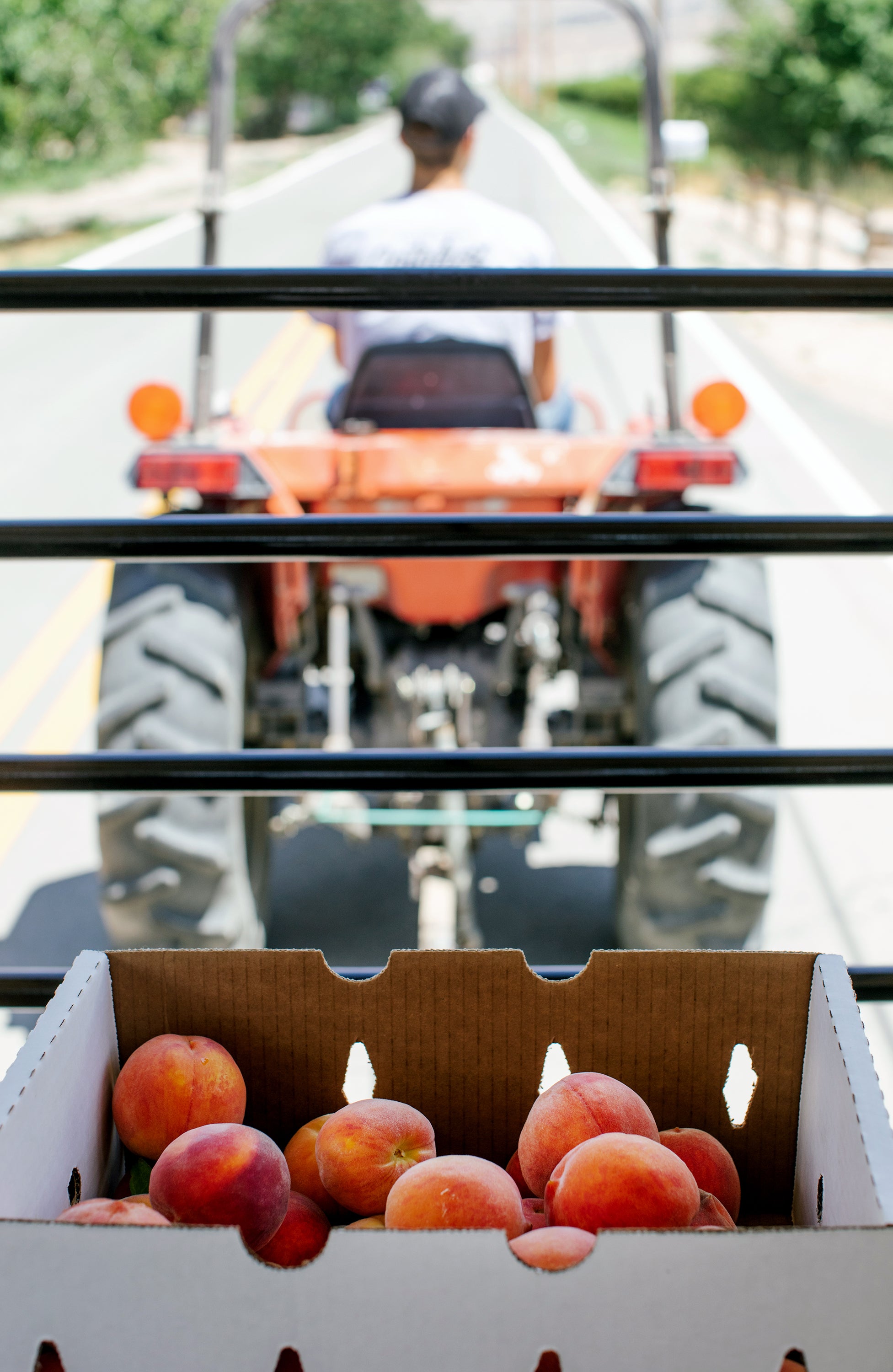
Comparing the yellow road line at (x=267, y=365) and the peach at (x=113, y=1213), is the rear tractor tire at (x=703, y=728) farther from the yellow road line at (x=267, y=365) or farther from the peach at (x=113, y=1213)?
the yellow road line at (x=267, y=365)

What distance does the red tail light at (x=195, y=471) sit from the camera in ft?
8.35

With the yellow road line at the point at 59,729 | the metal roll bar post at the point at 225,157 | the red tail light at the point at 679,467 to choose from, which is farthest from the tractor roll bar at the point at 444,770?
the yellow road line at the point at 59,729

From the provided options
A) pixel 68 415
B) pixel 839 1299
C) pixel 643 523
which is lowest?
pixel 839 1299

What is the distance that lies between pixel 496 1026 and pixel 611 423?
309 inches

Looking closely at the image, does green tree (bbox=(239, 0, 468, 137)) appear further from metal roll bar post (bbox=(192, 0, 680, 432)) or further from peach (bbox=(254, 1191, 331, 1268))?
peach (bbox=(254, 1191, 331, 1268))

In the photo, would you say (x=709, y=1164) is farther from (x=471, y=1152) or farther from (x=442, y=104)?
(x=442, y=104)

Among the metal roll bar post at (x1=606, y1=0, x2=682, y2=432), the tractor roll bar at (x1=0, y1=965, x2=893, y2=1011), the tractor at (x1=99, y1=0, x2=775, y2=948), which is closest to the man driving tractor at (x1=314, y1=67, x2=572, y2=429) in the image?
the tractor at (x1=99, y1=0, x2=775, y2=948)

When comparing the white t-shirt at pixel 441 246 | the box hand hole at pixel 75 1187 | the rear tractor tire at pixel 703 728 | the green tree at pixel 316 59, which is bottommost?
the box hand hole at pixel 75 1187

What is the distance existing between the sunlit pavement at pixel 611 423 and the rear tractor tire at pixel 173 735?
80cm

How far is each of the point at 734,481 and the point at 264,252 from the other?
568 inches

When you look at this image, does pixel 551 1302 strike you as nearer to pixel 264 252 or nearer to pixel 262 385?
pixel 262 385

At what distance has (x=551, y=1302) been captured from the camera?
0.71 metres

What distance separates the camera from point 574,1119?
0.97 metres

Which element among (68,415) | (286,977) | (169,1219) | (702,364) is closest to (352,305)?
(286,977)
